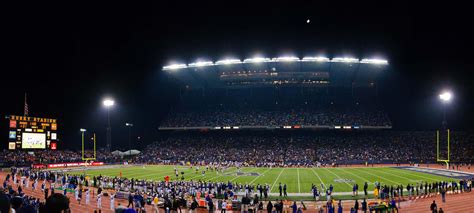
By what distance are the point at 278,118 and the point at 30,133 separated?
139 ft

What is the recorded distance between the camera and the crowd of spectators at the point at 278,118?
67.6 metres

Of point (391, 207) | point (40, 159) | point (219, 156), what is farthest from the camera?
point (219, 156)

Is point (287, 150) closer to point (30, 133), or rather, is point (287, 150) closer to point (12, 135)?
point (30, 133)

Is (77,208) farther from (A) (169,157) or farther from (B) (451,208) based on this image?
(A) (169,157)

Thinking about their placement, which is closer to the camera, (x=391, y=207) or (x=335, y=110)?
(x=391, y=207)

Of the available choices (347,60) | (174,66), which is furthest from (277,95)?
(174,66)

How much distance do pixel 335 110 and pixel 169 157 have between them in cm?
3344

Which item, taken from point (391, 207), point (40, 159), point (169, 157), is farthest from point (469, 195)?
point (40, 159)

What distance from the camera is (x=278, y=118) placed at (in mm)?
69562

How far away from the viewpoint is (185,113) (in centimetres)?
7700

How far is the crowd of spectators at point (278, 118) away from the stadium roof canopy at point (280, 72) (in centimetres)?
568

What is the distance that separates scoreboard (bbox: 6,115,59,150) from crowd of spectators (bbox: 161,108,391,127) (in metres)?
22.5

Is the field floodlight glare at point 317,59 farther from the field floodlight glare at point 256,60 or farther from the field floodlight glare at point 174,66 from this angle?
the field floodlight glare at point 174,66

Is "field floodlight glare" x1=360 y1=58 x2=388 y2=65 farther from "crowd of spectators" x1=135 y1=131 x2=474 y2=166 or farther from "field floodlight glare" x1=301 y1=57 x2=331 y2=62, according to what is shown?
"crowd of spectators" x1=135 y1=131 x2=474 y2=166
